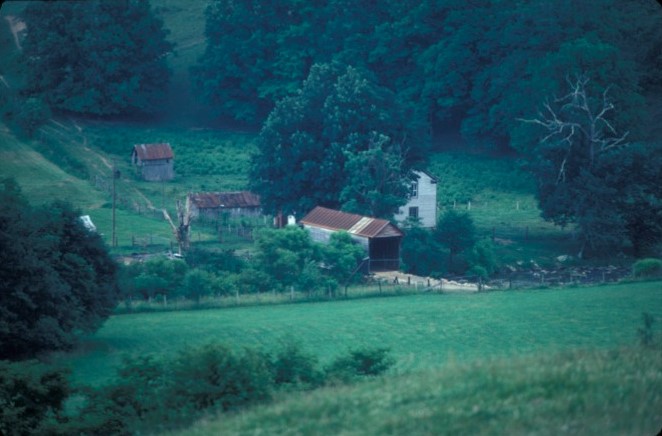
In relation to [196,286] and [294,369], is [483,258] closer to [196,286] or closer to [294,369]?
[196,286]

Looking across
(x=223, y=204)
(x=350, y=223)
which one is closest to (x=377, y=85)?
(x=223, y=204)

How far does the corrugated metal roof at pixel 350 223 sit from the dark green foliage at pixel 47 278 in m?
14.0

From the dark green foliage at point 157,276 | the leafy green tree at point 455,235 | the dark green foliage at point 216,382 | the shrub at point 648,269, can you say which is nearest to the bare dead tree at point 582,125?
the leafy green tree at point 455,235

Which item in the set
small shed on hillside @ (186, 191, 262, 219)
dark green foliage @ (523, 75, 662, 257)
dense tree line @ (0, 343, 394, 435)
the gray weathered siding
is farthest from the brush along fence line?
the gray weathered siding

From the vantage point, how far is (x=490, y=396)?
1314cm

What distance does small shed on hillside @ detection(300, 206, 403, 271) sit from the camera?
4009cm

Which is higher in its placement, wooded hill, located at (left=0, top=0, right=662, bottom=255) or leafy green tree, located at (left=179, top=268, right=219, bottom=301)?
wooded hill, located at (left=0, top=0, right=662, bottom=255)

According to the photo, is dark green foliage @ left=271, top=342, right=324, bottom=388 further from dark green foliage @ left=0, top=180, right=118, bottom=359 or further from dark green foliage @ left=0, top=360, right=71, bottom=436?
dark green foliage @ left=0, top=180, right=118, bottom=359

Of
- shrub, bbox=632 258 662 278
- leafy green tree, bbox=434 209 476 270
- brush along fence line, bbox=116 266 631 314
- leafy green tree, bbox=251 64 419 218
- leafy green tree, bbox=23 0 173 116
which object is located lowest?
brush along fence line, bbox=116 266 631 314

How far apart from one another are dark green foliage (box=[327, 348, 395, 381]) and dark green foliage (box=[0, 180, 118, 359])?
8.93 m

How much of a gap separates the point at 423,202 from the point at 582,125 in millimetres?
8086

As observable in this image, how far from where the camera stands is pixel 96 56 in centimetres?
4634

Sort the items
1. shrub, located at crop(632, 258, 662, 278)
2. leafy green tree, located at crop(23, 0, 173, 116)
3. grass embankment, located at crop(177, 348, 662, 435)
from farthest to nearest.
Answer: leafy green tree, located at crop(23, 0, 173, 116) → shrub, located at crop(632, 258, 662, 278) → grass embankment, located at crop(177, 348, 662, 435)

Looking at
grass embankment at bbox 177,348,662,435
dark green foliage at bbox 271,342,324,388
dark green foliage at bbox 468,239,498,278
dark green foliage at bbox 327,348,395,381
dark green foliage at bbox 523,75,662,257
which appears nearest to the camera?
grass embankment at bbox 177,348,662,435
